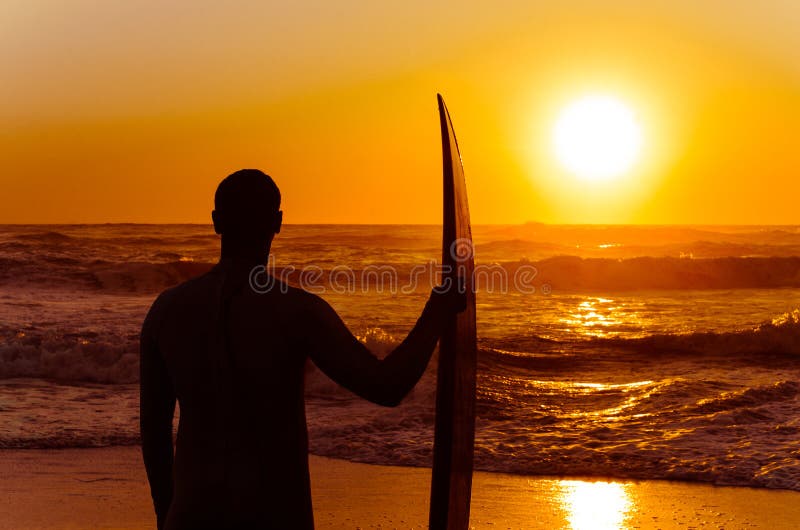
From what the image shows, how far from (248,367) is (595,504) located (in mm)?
4440

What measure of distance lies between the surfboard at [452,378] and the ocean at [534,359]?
0.51 m

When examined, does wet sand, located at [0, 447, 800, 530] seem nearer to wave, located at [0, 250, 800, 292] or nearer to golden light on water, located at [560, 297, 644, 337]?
golden light on water, located at [560, 297, 644, 337]

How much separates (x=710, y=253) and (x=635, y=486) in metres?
34.6

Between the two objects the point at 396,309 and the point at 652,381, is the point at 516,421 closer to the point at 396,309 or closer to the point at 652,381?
the point at 652,381

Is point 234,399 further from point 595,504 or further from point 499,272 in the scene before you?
point 499,272

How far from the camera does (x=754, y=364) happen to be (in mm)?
13375

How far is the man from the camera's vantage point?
173cm

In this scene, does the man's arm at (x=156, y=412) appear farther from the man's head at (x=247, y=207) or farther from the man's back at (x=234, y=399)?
the man's head at (x=247, y=207)

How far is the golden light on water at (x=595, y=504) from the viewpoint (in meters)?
5.30

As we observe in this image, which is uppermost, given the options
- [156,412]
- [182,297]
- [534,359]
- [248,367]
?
[182,297]

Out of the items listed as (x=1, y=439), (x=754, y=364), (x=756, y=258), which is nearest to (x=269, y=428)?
(x=1, y=439)

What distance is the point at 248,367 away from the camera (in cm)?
175

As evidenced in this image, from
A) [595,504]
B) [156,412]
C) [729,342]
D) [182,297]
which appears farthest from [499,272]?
[182,297]

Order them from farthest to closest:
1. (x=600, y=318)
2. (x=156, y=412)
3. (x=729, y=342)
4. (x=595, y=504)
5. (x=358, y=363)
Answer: (x=600, y=318)
(x=729, y=342)
(x=595, y=504)
(x=156, y=412)
(x=358, y=363)
